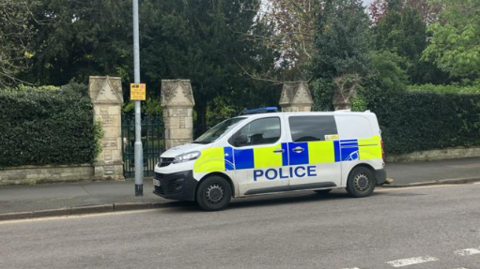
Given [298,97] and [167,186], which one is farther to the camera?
[298,97]

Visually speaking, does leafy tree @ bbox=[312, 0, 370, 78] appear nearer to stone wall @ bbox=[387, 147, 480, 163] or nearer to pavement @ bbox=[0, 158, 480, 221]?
stone wall @ bbox=[387, 147, 480, 163]

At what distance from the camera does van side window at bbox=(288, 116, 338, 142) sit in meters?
9.48

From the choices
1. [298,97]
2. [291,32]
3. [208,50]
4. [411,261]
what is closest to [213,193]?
[411,261]

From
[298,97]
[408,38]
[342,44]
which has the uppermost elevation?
[408,38]

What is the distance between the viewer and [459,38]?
17.8 m

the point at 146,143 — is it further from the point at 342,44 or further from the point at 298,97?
the point at 342,44

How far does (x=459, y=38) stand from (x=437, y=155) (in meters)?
4.91

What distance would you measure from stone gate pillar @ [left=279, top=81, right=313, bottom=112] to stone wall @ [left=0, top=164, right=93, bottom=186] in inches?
277

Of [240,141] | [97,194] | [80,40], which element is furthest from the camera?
[80,40]

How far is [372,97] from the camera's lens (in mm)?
16281

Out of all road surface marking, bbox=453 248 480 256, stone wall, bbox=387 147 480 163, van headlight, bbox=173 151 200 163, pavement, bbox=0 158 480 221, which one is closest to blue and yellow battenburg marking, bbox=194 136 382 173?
van headlight, bbox=173 151 200 163

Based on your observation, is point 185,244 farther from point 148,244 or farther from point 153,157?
point 153,157

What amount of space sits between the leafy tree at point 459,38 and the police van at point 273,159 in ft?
32.3

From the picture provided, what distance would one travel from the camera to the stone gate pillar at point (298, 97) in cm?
1549
